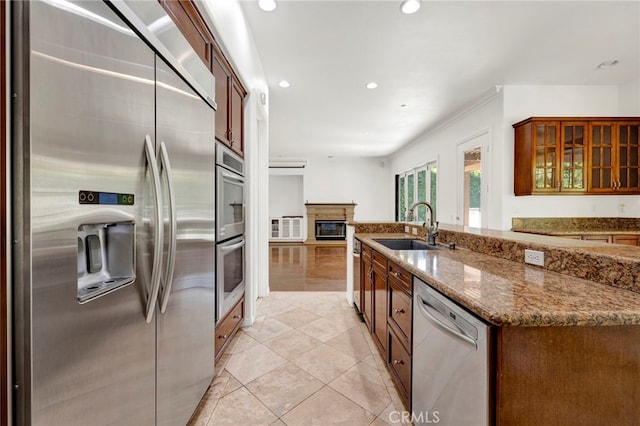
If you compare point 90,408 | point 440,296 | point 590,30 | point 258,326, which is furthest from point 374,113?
point 90,408

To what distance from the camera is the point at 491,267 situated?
57.0 inches

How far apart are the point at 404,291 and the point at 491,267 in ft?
1.51

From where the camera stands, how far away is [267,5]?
219 centimetres

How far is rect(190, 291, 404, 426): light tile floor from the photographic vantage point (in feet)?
5.06

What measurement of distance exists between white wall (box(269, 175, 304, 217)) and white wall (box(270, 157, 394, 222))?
30 cm

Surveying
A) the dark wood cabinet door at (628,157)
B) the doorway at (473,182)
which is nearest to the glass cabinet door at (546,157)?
the doorway at (473,182)

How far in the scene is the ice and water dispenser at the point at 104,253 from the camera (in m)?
0.80

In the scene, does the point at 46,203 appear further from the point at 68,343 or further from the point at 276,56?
the point at 276,56

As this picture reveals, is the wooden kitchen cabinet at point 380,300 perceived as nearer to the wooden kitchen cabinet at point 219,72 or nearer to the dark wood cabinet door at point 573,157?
the wooden kitchen cabinet at point 219,72

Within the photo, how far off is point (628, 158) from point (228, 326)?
16.8 feet

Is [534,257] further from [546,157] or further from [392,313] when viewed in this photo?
[546,157]

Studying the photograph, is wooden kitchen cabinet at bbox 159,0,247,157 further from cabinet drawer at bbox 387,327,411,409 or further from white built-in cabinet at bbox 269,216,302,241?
white built-in cabinet at bbox 269,216,302,241

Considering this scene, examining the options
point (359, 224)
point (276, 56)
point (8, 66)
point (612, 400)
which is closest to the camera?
point (8, 66)

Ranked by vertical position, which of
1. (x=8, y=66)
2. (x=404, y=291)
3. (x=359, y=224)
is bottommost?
(x=404, y=291)
